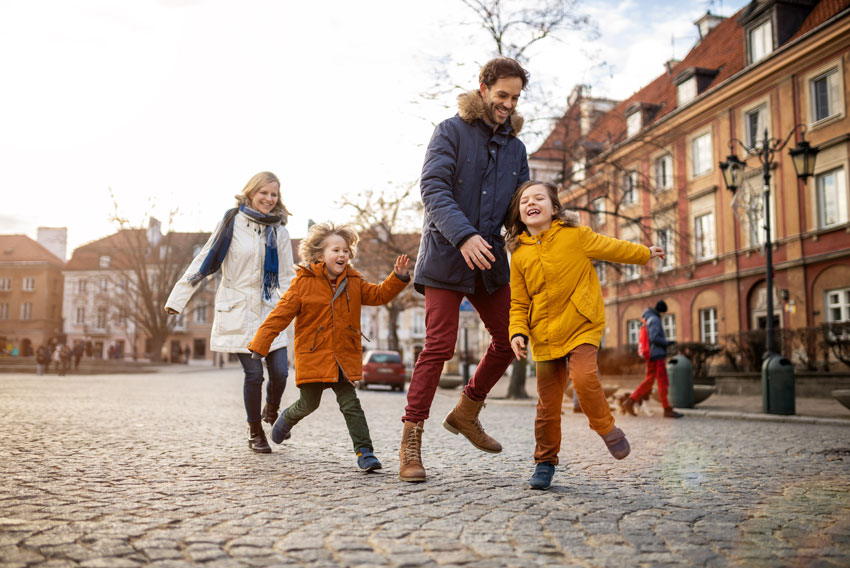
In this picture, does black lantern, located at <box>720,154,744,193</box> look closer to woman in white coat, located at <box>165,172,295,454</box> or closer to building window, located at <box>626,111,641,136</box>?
woman in white coat, located at <box>165,172,295,454</box>

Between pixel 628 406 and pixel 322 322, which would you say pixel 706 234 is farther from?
pixel 322 322

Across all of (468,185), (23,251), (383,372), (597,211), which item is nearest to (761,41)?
(597,211)

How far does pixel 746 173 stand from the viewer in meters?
27.9

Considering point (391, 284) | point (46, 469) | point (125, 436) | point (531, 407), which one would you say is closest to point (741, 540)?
point (391, 284)

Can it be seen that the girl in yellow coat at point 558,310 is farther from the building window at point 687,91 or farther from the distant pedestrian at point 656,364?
the building window at point 687,91

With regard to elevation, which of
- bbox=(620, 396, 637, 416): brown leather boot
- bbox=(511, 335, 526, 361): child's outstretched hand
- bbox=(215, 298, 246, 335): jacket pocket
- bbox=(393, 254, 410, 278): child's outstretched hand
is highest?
bbox=(393, 254, 410, 278): child's outstretched hand

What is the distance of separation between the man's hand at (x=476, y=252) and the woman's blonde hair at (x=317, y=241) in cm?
123

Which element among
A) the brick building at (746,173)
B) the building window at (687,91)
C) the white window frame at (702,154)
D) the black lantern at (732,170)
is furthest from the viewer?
the building window at (687,91)

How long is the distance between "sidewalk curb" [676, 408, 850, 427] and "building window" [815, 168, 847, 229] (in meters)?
14.9

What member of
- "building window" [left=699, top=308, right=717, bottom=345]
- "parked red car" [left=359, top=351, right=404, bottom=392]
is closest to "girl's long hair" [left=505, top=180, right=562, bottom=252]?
"parked red car" [left=359, top=351, right=404, bottom=392]

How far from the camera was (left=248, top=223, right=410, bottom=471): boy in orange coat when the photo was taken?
4832 millimetres

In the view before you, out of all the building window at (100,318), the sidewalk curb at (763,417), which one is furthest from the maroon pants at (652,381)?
the building window at (100,318)

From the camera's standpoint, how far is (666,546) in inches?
114

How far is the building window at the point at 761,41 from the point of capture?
27.7 metres
